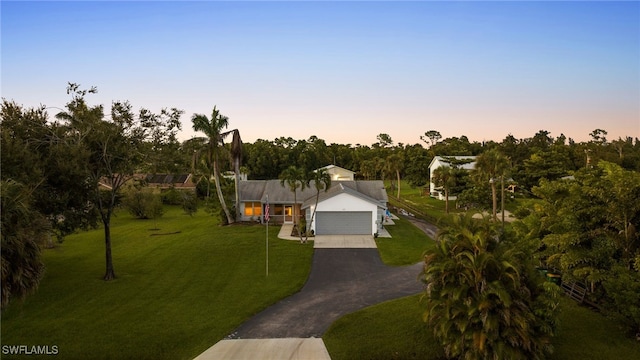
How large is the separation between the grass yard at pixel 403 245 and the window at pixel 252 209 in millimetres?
13602

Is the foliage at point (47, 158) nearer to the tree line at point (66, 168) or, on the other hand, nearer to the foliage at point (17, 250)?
the tree line at point (66, 168)

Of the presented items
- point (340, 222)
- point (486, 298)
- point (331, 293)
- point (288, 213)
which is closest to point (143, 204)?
point (288, 213)

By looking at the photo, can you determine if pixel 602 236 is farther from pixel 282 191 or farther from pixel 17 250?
pixel 282 191

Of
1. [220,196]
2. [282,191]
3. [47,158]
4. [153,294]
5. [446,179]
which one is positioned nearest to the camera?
[47,158]

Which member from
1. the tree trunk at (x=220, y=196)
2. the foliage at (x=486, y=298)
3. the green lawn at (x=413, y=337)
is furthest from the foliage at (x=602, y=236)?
the tree trunk at (x=220, y=196)

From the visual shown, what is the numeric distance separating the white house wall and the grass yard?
2.53 m

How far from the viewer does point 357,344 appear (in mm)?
15188

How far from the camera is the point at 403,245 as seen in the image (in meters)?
31.9

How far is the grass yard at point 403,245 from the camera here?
90.9 ft

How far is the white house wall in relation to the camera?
35.7 m

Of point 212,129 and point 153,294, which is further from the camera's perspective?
point 212,129

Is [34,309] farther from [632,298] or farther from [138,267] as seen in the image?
[632,298]

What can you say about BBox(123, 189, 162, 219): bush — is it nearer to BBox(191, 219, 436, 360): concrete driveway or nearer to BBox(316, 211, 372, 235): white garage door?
BBox(316, 211, 372, 235): white garage door

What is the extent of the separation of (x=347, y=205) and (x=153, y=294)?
1909cm
